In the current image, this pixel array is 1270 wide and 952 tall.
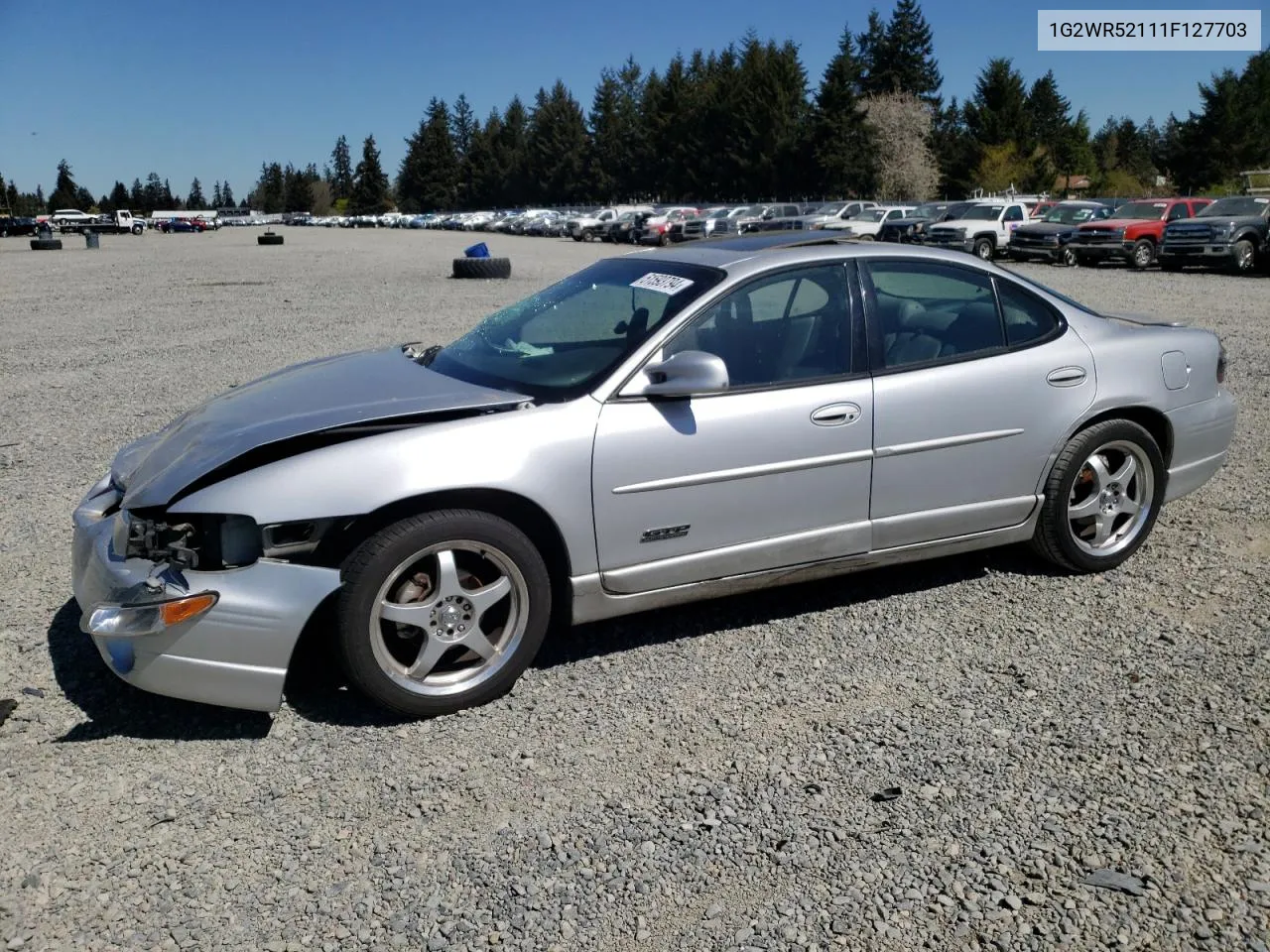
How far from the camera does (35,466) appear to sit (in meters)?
6.93

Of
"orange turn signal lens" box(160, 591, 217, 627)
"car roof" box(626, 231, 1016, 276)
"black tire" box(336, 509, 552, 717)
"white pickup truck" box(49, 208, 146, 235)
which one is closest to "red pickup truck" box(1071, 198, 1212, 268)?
"car roof" box(626, 231, 1016, 276)

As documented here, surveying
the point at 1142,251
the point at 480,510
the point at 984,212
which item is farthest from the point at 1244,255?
the point at 480,510

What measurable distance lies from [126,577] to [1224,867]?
324 cm

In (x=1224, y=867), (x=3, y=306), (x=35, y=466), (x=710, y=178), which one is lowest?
(x=1224, y=867)

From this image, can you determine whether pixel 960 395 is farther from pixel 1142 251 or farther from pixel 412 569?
pixel 1142 251

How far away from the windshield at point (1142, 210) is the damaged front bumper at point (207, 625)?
27163mm

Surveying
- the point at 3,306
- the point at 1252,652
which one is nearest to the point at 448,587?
the point at 1252,652

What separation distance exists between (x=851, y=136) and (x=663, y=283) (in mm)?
75257

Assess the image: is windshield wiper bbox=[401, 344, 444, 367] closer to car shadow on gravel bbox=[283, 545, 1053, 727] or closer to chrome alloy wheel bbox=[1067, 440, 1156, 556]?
car shadow on gravel bbox=[283, 545, 1053, 727]

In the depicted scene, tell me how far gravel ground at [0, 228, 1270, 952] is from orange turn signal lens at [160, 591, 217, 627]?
49 cm

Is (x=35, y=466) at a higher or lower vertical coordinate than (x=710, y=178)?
lower

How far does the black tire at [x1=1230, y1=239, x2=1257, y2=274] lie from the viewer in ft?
73.3

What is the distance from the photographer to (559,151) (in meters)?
110

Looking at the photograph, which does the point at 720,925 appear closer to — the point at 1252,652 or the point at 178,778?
the point at 178,778
